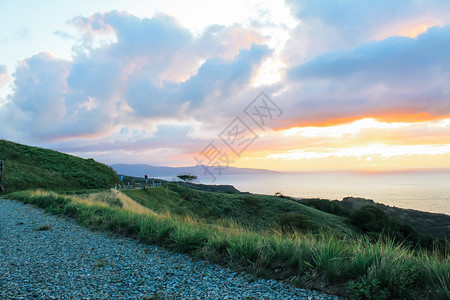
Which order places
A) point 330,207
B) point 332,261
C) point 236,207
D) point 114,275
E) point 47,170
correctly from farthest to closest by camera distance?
point 330,207 → point 236,207 → point 47,170 → point 114,275 → point 332,261

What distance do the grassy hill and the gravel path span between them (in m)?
24.1

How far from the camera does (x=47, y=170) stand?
107 ft

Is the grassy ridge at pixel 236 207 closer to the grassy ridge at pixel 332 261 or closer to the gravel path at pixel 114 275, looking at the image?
the gravel path at pixel 114 275

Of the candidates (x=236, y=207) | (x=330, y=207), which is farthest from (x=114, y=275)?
(x=330, y=207)

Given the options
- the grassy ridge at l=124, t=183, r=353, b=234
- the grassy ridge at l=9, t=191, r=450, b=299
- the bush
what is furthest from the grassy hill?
the bush

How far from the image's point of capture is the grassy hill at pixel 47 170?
27031 millimetres

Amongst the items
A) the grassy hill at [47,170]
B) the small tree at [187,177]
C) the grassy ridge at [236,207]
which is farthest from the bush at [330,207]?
the grassy hill at [47,170]

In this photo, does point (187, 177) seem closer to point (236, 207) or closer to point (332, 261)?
point (236, 207)

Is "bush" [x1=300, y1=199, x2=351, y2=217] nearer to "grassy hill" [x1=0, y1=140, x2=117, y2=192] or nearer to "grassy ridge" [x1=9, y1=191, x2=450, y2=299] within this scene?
"grassy hill" [x1=0, y1=140, x2=117, y2=192]

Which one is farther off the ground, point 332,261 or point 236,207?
point 332,261

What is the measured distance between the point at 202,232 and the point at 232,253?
1.44 m

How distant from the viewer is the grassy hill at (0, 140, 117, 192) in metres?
27.0

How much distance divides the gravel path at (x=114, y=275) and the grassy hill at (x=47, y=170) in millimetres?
24061

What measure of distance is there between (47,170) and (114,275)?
3450cm
